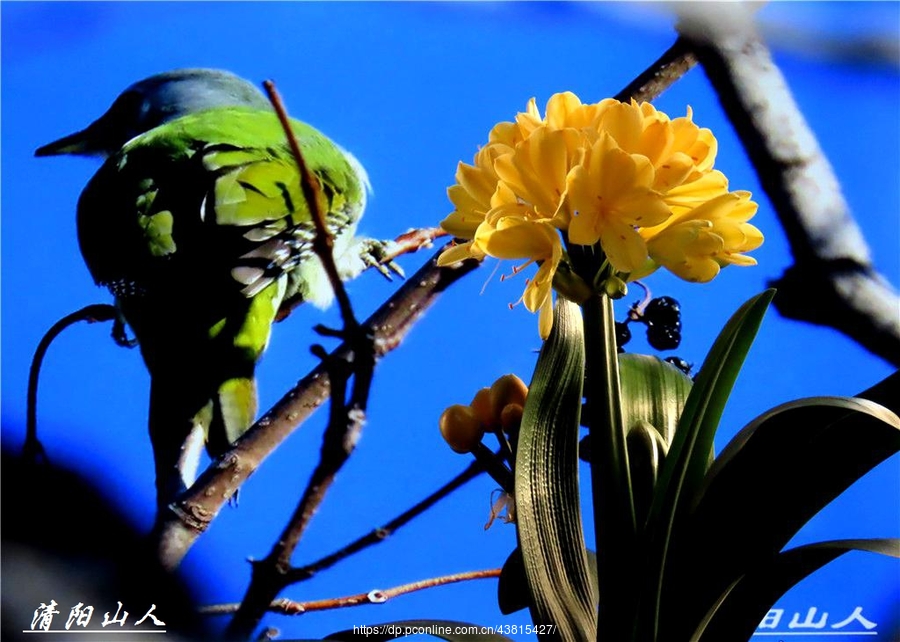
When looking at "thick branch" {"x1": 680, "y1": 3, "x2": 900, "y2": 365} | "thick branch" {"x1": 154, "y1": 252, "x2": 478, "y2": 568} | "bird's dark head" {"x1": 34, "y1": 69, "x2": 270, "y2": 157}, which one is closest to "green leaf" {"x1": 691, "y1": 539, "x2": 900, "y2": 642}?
"thick branch" {"x1": 154, "y1": 252, "x2": 478, "y2": 568}

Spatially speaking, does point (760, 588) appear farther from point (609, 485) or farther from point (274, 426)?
point (274, 426)

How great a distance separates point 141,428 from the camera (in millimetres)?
A: 889

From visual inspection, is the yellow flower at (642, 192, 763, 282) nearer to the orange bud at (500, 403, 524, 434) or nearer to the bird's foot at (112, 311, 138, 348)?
the orange bud at (500, 403, 524, 434)

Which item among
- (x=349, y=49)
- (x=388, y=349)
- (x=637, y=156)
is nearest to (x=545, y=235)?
(x=637, y=156)

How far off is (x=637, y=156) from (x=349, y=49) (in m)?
0.60

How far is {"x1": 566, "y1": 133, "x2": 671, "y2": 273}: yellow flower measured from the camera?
45 cm

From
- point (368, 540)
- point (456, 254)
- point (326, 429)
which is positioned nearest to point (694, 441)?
point (456, 254)

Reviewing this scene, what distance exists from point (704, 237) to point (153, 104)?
69 centimetres

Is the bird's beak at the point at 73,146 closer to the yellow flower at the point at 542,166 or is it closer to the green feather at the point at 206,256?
the green feather at the point at 206,256

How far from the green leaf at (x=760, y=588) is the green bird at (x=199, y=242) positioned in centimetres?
53

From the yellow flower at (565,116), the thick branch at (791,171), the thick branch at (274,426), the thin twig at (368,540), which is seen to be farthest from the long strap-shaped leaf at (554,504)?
the thick branch at (791,171)

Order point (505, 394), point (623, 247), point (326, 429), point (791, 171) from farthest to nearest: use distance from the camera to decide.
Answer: point (791, 171) → point (326, 429) → point (505, 394) → point (623, 247)

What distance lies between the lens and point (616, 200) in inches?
17.8

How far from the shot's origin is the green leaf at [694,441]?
459 mm
